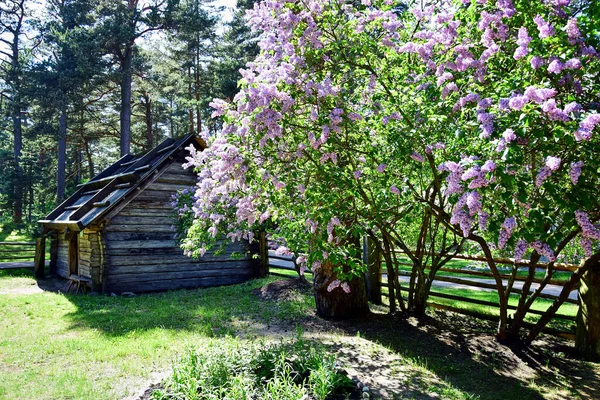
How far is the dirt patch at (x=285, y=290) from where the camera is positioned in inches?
407

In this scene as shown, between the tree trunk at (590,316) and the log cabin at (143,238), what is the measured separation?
739 centimetres

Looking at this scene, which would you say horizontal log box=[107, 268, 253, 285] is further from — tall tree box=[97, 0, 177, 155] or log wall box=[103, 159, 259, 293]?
tall tree box=[97, 0, 177, 155]

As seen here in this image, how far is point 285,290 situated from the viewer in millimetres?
10719

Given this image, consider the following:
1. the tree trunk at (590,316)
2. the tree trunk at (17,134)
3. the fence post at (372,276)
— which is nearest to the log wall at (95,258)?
the fence post at (372,276)

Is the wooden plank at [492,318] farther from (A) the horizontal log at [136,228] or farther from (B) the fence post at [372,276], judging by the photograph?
(A) the horizontal log at [136,228]

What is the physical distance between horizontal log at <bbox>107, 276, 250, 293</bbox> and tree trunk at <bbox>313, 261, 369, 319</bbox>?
19.6 ft

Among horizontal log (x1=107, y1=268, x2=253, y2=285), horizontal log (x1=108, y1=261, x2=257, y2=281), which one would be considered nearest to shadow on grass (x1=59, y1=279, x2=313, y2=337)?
horizontal log (x1=107, y1=268, x2=253, y2=285)

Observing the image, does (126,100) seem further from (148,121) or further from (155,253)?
(155,253)

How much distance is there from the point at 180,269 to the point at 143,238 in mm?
1466

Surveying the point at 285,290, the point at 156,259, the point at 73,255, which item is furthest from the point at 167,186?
the point at 285,290

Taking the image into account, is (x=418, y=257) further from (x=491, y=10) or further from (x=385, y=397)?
(x=491, y=10)

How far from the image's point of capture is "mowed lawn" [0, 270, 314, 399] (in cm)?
521

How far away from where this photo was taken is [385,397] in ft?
14.6

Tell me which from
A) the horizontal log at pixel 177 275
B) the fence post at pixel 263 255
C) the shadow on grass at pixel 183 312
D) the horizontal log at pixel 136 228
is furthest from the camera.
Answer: the fence post at pixel 263 255
